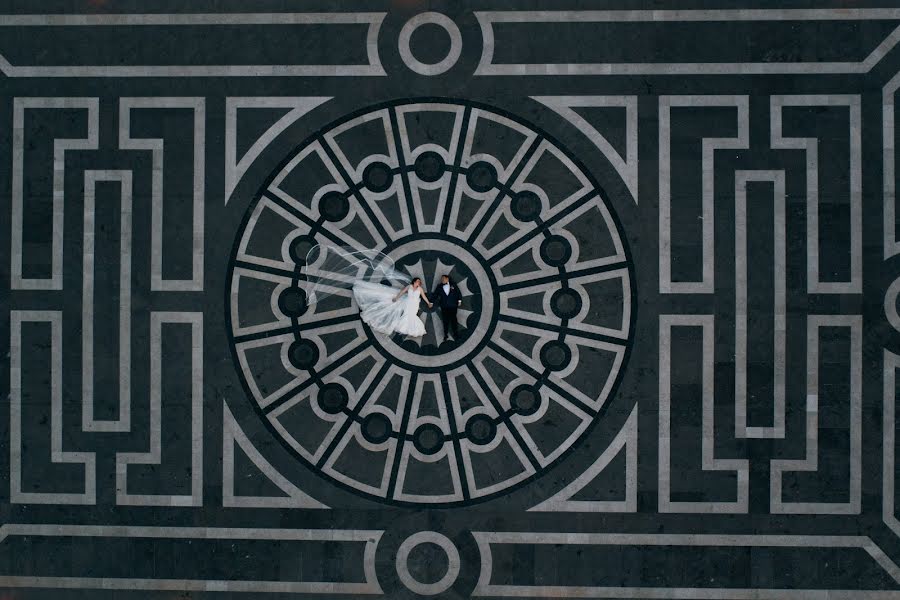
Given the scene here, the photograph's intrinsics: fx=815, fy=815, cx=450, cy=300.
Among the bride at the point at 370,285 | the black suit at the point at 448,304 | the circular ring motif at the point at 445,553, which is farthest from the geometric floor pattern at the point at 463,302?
the black suit at the point at 448,304

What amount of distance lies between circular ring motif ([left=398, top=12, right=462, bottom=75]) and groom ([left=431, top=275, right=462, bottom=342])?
4028 millimetres

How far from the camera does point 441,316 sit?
15.5 meters

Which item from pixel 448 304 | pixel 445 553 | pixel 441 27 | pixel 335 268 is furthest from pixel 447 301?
pixel 441 27

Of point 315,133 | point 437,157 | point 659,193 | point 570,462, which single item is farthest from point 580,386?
point 315,133

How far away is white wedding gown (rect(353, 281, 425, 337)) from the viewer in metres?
15.3

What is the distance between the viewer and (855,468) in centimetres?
1530

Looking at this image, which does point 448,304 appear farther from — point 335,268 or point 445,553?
point 445,553

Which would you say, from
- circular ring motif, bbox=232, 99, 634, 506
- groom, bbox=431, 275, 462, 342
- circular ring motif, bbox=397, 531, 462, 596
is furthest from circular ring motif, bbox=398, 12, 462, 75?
circular ring motif, bbox=397, 531, 462, 596

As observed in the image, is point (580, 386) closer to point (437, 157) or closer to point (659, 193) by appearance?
point (659, 193)

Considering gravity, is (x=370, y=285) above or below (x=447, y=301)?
above

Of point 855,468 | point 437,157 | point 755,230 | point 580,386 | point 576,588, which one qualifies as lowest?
point 576,588

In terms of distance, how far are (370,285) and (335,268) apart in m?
0.80

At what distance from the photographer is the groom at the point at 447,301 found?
15172 millimetres

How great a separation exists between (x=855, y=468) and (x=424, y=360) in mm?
8348
